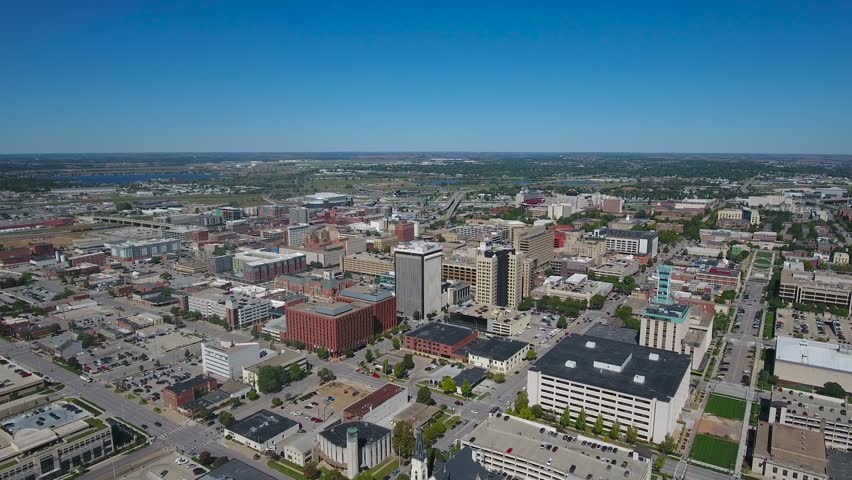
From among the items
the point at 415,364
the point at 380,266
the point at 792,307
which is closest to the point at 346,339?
the point at 415,364

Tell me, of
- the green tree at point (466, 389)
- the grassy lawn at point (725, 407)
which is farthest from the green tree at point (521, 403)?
the grassy lawn at point (725, 407)

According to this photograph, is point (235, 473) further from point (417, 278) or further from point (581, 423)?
point (417, 278)

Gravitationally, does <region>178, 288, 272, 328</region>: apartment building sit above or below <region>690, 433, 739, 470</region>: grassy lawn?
above

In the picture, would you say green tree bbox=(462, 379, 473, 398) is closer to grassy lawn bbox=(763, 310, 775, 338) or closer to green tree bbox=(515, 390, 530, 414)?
green tree bbox=(515, 390, 530, 414)

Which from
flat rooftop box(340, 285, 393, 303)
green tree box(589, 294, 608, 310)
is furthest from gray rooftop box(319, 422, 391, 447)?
green tree box(589, 294, 608, 310)

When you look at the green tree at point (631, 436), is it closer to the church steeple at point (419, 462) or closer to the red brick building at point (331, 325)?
the church steeple at point (419, 462)

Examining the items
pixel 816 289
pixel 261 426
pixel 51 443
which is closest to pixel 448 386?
pixel 261 426
